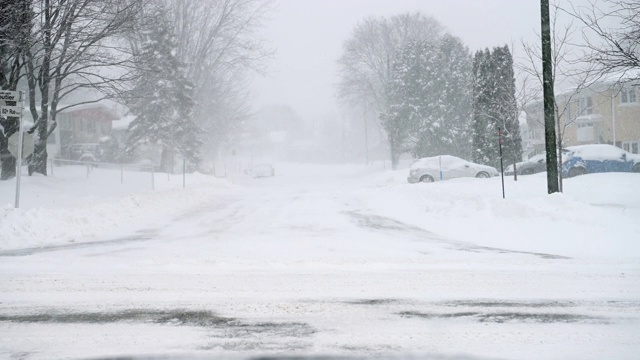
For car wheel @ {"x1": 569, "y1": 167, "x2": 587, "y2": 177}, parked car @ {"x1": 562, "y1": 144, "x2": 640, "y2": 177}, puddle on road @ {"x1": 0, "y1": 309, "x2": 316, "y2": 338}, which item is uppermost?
parked car @ {"x1": 562, "y1": 144, "x2": 640, "y2": 177}

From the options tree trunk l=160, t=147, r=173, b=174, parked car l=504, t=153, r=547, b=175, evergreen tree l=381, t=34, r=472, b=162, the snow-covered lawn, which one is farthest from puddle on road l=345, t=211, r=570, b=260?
evergreen tree l=381, t=34, r=472, b=162

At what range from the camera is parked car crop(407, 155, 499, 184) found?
93.1 ft

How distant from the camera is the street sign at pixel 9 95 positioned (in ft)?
43.4

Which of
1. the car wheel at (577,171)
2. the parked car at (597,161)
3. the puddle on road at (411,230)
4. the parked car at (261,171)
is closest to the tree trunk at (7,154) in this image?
the puddle on road at (411,230)

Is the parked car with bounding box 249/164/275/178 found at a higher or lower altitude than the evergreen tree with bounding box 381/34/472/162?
lower

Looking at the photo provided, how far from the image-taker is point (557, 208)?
1201cm

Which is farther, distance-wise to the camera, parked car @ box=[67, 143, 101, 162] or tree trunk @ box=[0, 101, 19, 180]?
parked car @ box=[67, 143, 101, 162]

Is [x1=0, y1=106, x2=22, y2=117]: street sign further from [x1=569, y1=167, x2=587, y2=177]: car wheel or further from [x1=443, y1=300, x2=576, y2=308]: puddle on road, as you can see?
[x1=569, y1=167, x2=587, y2=177]: car wheel

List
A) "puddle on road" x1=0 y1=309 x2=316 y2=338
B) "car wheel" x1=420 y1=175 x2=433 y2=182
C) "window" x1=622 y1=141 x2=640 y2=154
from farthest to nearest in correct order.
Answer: "window" x1=622 y1=141 x2=640 y2=154, "car wheel" x1=420 y1=175 x2=433 y2=182, "puddle on road" x1=0 y1=309 x2=316 y2=338

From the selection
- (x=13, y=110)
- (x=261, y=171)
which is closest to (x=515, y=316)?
(x=13, y=110)

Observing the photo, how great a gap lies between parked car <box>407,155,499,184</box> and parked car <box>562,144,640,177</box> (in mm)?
4584

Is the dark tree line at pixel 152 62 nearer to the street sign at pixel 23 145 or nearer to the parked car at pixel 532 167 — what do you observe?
the street sign at pixel 23 145

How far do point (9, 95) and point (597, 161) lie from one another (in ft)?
80.9

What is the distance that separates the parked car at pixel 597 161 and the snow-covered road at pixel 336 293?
13.6 m
